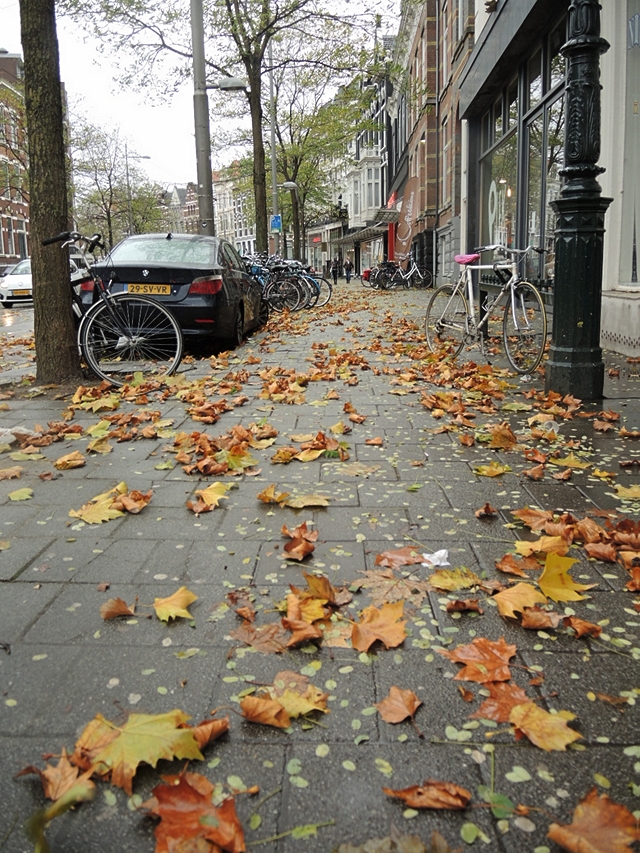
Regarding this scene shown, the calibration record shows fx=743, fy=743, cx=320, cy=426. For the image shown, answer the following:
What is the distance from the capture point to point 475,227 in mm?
18156

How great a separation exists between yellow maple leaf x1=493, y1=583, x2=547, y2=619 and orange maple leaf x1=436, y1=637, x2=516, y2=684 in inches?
7.7

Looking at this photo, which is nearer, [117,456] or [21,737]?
[21,737]

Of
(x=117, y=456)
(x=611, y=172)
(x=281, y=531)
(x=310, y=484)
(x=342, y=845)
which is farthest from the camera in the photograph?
(x=611, y=172)

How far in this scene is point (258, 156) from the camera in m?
21.2

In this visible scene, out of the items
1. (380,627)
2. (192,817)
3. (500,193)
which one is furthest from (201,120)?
(192,817)

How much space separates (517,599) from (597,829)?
99 cm

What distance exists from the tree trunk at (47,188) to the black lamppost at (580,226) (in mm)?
4235

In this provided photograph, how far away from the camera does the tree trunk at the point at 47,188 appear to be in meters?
6.36

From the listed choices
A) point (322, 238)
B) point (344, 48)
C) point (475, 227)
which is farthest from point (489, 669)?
point (322, 238)

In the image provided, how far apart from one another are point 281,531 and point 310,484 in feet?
2.36

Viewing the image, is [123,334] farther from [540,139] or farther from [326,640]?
[540,139]

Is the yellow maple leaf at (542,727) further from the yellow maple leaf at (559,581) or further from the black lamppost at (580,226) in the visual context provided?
the black lamppost at (580,226)

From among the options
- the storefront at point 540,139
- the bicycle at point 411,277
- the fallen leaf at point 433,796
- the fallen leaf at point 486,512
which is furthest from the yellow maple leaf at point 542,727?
the bicycle at point 411,277

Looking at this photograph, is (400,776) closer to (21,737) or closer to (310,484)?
(21,737)
